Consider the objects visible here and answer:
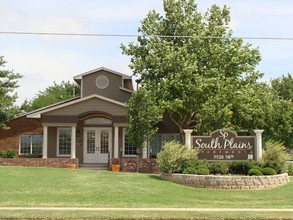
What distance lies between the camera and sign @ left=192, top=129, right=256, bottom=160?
23.7m

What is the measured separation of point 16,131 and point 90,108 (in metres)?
6.84

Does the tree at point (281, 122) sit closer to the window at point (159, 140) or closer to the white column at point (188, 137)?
the window at point (159, 140)

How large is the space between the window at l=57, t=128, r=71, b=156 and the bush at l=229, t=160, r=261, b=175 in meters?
13.7

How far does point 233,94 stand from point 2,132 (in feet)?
54.6

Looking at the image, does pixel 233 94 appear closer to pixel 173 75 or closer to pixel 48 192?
pixel 173 75

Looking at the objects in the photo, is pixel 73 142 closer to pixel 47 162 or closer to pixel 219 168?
pixel 47 162

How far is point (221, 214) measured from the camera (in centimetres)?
1387

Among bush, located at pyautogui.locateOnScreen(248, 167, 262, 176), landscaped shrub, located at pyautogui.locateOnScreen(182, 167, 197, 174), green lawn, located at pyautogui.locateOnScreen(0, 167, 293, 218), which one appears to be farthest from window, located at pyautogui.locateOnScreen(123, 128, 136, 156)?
bush, located at pyautogui.locateOnScreen(248, 167, 262, 176)

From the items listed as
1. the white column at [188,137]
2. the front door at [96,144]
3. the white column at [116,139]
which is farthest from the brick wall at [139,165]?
the white column at [188,137]

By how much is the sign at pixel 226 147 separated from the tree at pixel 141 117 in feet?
16.3

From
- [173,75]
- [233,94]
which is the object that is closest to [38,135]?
[173,75]

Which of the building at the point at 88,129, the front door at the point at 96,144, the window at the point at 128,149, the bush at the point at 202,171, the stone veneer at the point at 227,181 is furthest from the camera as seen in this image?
the front door at the point at 96,144

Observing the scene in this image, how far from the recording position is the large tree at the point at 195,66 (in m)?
29.5

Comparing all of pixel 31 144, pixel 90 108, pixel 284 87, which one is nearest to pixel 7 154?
pixel 31 144
